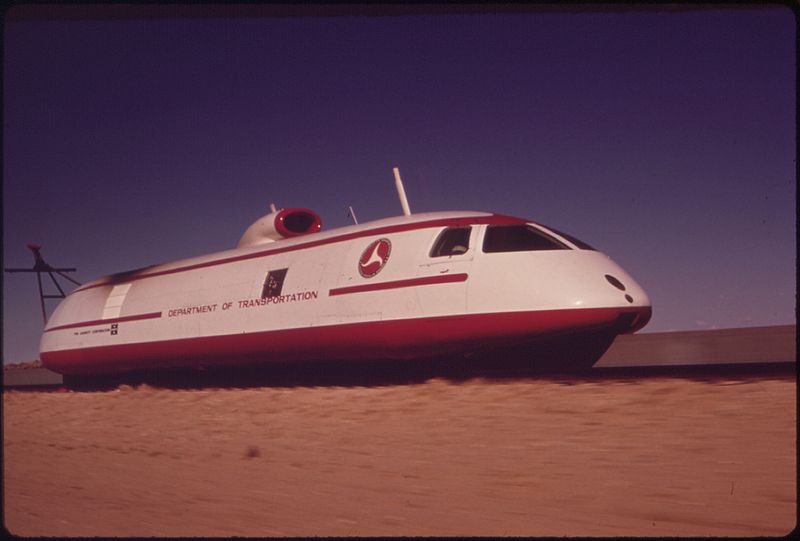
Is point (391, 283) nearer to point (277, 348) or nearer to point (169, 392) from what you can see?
point (277, 348)

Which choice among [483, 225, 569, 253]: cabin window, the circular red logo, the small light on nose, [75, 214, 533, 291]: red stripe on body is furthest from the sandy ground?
[75, 214, 533, 291]: red stripe on body

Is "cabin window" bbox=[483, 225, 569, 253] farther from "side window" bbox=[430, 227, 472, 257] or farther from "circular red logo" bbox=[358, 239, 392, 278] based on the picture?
"circular red logo" bbox=[358, 239, 392, 278]

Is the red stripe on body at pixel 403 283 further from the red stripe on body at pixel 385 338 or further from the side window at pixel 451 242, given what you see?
the red stripe on body at pixel 385 338

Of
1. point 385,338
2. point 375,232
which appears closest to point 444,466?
point 385,338

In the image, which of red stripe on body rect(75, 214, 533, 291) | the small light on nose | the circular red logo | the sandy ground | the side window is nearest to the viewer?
the sandy ground

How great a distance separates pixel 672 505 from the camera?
15.1ft

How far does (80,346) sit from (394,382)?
11.1m

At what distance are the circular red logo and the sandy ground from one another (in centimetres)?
236

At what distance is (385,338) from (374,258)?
1.41m

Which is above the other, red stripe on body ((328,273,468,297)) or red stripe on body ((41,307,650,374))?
red stripe on body ((328,273,468,297))

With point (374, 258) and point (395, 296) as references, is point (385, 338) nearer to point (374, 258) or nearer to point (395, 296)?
point (395, 296)

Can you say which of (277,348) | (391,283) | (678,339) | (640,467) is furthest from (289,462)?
(678,339)

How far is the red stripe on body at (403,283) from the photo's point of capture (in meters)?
11.1

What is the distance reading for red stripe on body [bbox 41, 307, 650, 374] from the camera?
34.2 feet
